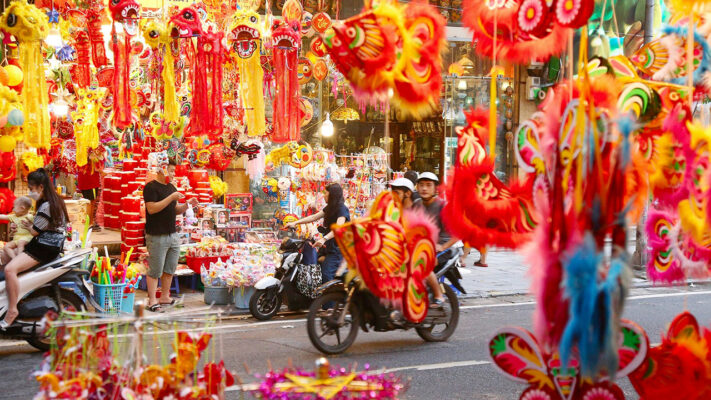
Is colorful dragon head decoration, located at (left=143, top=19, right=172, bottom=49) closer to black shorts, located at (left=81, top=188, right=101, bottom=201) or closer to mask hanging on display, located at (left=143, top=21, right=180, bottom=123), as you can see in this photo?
mask hanging on display, located at (left=143, top=21, right=180, bottom=123)

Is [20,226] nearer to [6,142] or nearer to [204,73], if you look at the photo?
[6,142]

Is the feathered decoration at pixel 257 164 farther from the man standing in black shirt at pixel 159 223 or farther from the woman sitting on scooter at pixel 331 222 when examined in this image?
the woman sitting on scooter at pixel 331 222

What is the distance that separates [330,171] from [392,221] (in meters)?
8.26

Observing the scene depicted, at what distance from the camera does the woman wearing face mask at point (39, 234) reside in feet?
21.2

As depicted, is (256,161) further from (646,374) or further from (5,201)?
(646,374)

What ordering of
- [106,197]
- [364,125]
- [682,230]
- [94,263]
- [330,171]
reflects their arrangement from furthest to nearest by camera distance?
[364,125] < [106,197] < [330,171] < [94,263] < [682,230]

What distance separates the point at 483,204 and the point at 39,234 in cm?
445

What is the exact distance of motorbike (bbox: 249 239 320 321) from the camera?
833cm

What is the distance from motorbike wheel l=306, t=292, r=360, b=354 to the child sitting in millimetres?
A: 2608

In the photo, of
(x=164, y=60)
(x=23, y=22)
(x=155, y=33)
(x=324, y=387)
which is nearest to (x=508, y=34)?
(x=324, y=387)

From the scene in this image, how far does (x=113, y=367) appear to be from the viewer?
316cm

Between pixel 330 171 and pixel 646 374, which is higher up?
pixel 330 171

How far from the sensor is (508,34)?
3.51m

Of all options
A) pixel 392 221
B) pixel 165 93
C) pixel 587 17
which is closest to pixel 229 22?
pixel 165 93
